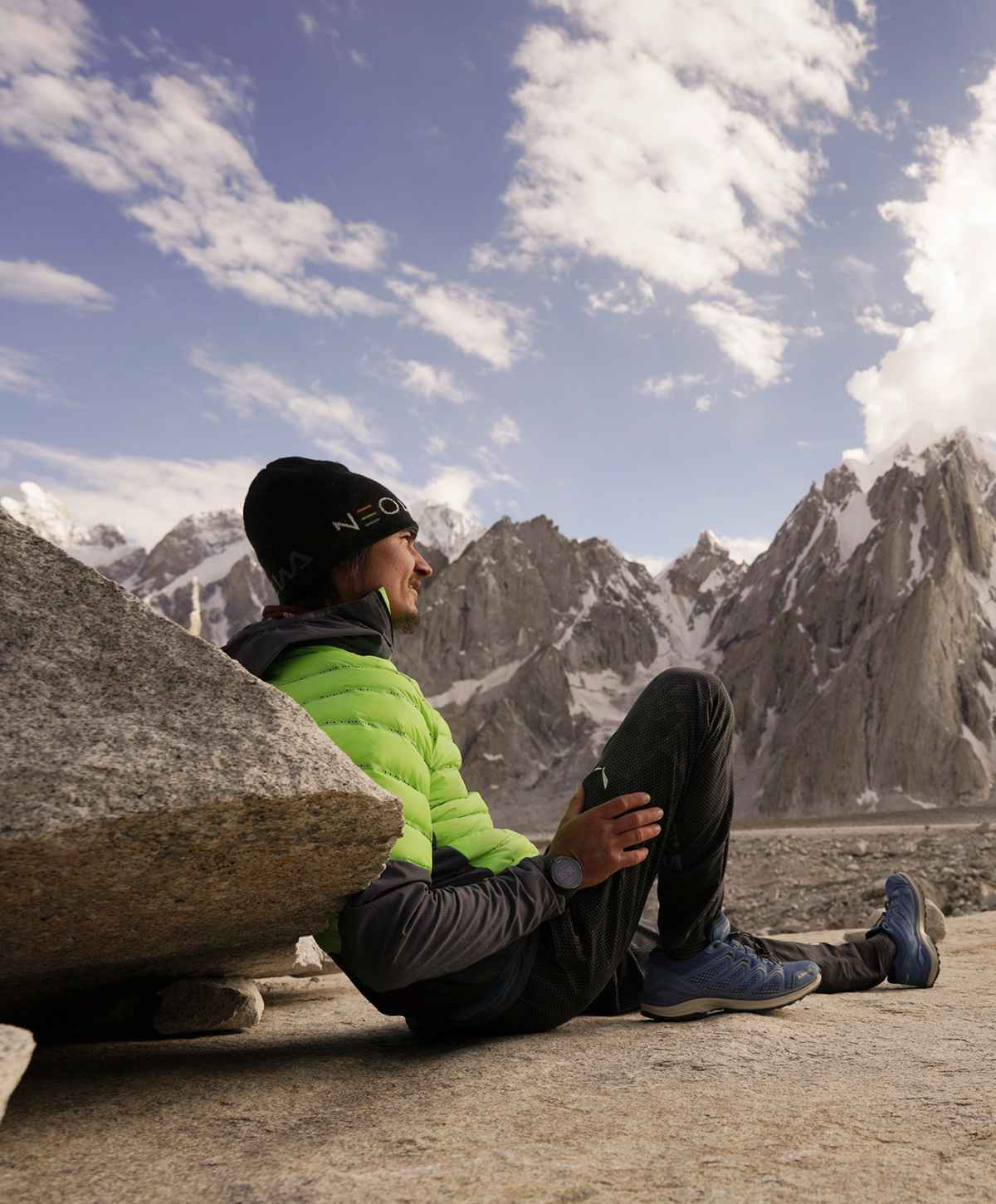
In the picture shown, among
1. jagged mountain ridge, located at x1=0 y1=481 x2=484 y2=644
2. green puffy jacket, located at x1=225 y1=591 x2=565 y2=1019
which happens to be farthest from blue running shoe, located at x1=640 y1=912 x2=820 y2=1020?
jagged mountain ridge, located at x1=0 y1=481 x2=484 y2=644

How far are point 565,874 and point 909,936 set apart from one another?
2.50 meters

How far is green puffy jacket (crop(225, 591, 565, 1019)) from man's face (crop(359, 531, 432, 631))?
20 centimetres

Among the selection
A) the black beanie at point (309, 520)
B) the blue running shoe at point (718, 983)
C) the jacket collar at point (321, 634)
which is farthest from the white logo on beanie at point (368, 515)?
the blue running shoe at point (718, 983)

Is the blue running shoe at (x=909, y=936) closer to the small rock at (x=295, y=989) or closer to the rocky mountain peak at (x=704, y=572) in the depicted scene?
the small rock at (x=295, y=989)

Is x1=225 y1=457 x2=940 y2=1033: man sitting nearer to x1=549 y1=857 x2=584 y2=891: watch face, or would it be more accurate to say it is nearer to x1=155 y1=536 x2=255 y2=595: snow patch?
x1=549 y1=857 x2=584 y2=891: watch face

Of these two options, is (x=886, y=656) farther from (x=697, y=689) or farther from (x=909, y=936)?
(x=697, y=689)

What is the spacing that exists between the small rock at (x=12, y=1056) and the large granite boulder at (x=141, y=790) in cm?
32

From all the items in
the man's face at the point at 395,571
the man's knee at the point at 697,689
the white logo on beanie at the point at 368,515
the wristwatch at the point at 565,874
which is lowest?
the wristwatch at the point at 565,874

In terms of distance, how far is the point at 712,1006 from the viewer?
3340 millimetres

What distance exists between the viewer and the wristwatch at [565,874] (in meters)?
2.89

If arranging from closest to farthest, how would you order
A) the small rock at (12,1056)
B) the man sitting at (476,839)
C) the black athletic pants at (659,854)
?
the small rock at (12,1056)
the man sitting at (476,839)
the black athletic pants at (659,854)

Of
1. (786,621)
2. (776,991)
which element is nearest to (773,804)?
(786,621)

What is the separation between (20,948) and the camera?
8.16 feet

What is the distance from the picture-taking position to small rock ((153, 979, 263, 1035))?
371cm
